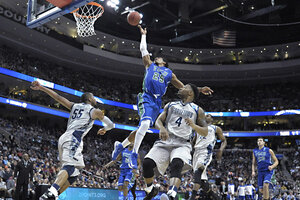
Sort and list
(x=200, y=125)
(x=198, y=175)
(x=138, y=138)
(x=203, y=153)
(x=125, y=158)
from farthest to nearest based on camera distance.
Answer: (x=125, y=158) → (x=203, y=153) → (x=198, y=175) → (x=138, y=138) → (x=200, y=125)

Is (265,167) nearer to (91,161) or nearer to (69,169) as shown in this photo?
(69,169)

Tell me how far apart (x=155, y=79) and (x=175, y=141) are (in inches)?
82.4

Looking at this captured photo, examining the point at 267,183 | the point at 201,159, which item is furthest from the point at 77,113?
the point at 267,183

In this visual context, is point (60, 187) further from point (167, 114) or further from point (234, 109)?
point (234, 109)

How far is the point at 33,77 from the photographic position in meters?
30.2

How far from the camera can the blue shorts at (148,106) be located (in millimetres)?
6881

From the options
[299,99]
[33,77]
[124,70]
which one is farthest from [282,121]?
[33,77]

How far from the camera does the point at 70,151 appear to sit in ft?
20.0

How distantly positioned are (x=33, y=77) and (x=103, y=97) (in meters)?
8.72

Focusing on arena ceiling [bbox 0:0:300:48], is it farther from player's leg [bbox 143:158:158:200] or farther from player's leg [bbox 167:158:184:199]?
player's leg [bbox 167:158:184:199]

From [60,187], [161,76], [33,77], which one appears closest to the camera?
[60,187]

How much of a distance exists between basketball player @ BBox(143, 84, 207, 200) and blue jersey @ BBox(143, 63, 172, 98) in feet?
4.86

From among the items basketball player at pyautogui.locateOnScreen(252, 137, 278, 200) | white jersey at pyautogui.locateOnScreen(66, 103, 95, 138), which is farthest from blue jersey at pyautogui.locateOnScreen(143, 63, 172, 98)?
basketball player at pyautogui.locateOnScreen(252, 137, 278, 200)

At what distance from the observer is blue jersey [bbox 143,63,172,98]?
7152mm
